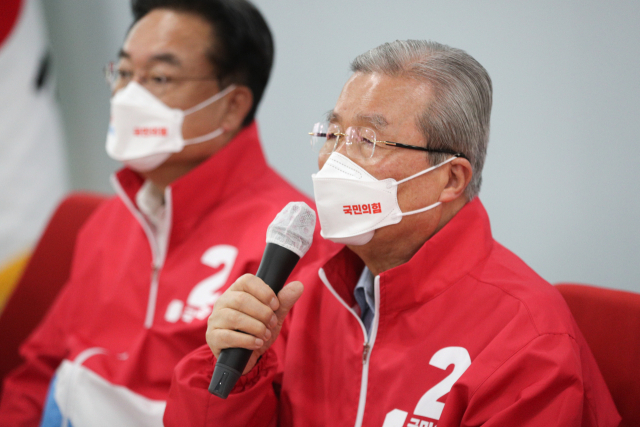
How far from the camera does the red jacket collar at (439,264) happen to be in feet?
3.89

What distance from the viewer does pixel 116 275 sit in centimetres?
195

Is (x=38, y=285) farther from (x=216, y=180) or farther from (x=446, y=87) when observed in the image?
(x=446, y=87)

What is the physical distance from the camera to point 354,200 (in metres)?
1.20

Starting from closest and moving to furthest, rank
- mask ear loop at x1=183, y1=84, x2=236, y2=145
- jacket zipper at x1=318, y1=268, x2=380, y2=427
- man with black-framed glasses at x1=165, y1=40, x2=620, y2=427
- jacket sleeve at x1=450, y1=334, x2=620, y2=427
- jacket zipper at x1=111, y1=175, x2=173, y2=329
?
1. jacket sleeve at x1=450, y1=334, x2=620, y2=427
2. man with black-framed glasses at x1=165, y1=40, x2=620, y2=427
3. jacket zipper at x1=318, y1=268, x2=380, y2=427
4. jacket zipper at x1=111, y1=175, x2=173, y2=329
5. mask ear loop at x1=183, y1=84, x2=236, y2=145

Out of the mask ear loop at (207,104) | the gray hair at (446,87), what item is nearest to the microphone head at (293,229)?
the gray hair at (446,87)

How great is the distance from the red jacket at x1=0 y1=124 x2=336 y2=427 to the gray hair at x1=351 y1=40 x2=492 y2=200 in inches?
20.2

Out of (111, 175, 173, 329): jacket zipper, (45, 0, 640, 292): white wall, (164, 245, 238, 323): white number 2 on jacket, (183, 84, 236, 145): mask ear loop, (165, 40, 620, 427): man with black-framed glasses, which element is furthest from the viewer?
(183, 84, 236, 145): mask ear loop

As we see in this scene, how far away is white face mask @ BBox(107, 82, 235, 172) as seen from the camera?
1849 mm

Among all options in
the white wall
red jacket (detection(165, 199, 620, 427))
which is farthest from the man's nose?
red jacket (detection(165, 199, 620, 427))

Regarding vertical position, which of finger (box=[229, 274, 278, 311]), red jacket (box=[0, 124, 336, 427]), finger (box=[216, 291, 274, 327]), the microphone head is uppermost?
the microphone head

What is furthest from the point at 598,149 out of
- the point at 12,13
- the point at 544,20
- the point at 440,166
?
the point at 12,13

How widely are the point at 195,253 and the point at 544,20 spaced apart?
1155mm

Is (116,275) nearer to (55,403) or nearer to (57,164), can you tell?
(55,403)

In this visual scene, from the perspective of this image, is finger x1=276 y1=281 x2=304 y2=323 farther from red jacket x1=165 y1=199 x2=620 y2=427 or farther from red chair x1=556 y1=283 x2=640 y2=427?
red chair x1=556 y1=283 x2=640 y2=427
